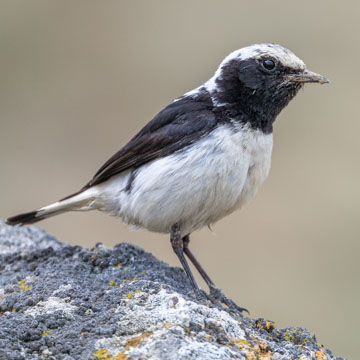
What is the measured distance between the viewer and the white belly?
243 inches

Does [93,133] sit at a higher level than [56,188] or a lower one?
higher

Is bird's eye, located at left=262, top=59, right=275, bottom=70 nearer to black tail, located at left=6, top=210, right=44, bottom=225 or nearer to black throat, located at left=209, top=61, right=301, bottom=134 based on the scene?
black throat, located at left=209, top=61, right=301, bottom=134

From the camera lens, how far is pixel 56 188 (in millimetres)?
12312

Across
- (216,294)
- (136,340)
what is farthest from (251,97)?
(136,340)

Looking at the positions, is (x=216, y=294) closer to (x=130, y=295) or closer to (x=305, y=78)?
Result: (x=130, y=295)

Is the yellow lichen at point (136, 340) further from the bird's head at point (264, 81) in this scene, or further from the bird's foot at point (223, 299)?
the bird's head at point (264, 81)

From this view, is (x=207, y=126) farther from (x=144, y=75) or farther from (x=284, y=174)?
(x=144, y=75)

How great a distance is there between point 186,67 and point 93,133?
6.85ft

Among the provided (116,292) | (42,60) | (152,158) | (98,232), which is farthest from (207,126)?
(42,60)

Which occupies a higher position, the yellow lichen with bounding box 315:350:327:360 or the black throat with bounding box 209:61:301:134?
the black throat with bounding box 209:61:301:134

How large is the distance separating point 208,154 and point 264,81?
889mm

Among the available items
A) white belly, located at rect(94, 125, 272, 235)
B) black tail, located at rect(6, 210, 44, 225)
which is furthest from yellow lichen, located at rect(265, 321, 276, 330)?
black tail, located at rect(6, 210, 44, 225)

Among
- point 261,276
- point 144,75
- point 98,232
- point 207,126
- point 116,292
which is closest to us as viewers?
point 116,292

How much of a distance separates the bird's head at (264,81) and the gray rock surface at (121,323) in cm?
164
